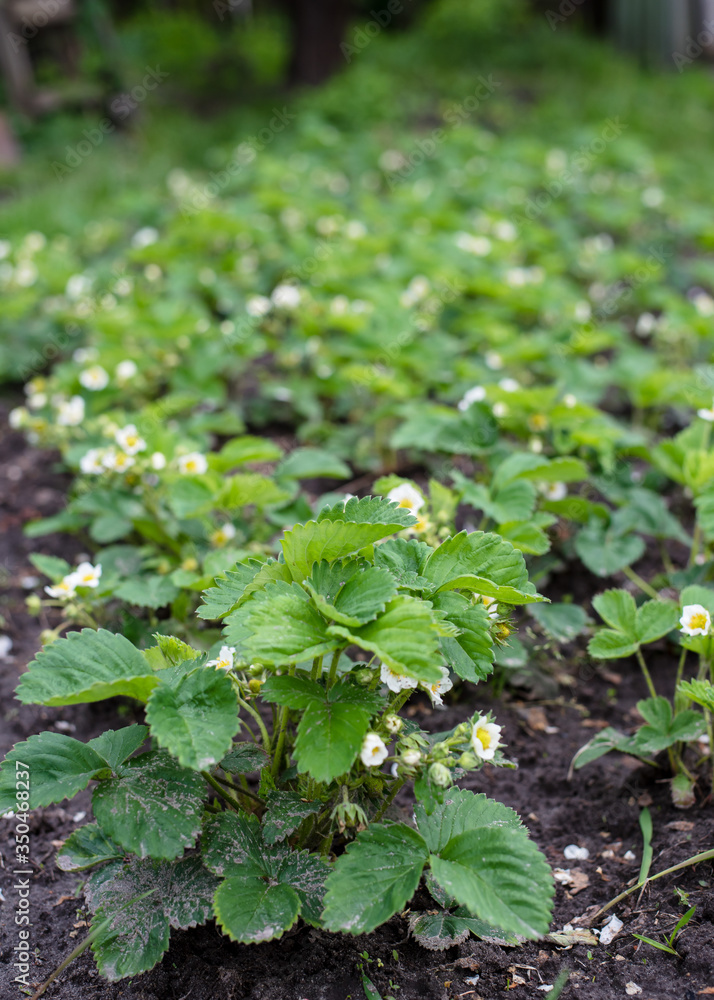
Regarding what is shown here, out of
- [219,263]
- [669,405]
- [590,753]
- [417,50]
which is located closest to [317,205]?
[219,263]

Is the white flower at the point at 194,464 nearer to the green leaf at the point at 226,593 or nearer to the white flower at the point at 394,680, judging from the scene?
the green leaf at the point at 226,593

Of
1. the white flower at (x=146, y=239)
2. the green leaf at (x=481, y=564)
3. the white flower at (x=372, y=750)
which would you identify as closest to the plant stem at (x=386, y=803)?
the white flower at (x=372, y=750)

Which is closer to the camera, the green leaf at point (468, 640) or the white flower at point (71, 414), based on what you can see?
the green leaf at point (468, 640)

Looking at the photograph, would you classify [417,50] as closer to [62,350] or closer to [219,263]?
[219,263]

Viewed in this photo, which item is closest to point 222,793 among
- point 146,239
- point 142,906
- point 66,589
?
point 142,906

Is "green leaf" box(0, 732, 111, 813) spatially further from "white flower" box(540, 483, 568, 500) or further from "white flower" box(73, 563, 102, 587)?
"white flower" box(540, 483, 568, 500)

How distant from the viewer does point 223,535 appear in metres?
2.10

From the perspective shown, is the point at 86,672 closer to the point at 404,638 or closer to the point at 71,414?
the point at 404,638

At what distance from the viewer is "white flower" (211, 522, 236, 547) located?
6.90ft

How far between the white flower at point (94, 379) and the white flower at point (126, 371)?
0.05m

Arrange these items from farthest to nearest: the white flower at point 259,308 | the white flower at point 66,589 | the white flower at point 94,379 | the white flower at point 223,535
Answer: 1. the white flower at point 259,308
2. the white flower at point 94,379
3. the white flower at point 223,535
4. the white flower at point 66,589

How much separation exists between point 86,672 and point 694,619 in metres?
1.11

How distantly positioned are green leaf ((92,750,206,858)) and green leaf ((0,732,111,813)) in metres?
0.04

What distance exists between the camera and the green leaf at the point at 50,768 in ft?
4.11
